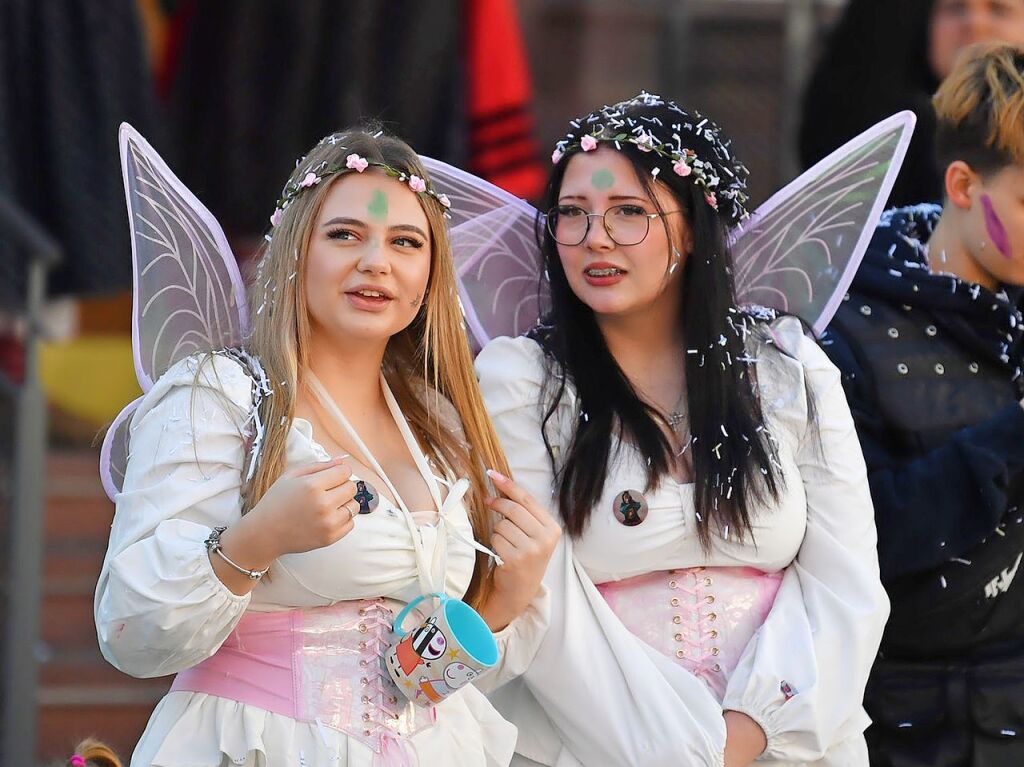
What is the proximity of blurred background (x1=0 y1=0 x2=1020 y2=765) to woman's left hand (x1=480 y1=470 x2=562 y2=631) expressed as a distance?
1.90m

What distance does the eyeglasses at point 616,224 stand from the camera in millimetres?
3113

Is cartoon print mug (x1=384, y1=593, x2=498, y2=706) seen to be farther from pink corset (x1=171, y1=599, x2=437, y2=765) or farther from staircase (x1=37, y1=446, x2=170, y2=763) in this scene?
staircase (x1=37, y1=446, x2=170, y2=763)

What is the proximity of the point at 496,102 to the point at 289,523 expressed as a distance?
3218 millimetres

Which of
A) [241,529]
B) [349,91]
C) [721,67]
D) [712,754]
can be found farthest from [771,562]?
[721,67]

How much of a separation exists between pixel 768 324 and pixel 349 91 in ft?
7.94

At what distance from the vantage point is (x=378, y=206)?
2.82 meters

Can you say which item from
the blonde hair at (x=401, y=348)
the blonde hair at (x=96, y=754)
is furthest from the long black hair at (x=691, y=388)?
the blonde hair at (x=96, y=754)

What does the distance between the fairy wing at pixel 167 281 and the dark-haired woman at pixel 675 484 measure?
52cm

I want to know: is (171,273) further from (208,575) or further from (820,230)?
(820,230)

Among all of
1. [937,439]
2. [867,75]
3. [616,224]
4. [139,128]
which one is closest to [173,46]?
[139,128]

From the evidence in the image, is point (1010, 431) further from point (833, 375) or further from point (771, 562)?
point (771, 562)

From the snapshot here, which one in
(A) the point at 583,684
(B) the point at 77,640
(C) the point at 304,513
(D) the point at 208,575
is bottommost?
(B) the point at 77,640

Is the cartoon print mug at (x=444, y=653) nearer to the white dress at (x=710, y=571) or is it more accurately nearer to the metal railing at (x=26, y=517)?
the white dress at (x=710, y=571)

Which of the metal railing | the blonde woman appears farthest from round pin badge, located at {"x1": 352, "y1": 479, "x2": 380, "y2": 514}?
the metal railing
